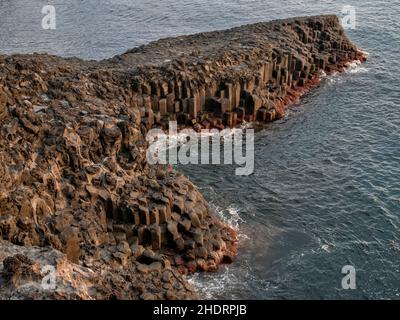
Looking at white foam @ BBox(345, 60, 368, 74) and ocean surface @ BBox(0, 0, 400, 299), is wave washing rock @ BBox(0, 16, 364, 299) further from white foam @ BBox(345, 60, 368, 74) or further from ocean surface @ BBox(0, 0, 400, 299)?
white foam @ BBox(345, 60, 368, 74)

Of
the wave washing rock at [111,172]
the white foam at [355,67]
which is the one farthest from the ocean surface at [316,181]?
the wave washing rock at [111,172]

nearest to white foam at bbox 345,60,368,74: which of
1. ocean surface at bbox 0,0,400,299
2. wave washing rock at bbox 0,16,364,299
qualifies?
ocean surface at bbox 0,0,400,299

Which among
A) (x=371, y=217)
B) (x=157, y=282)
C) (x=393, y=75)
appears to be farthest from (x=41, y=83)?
(x=393, y=75)

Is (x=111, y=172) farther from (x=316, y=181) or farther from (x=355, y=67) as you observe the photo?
(x=355, y=67)

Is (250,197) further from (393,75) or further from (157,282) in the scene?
(393,75)

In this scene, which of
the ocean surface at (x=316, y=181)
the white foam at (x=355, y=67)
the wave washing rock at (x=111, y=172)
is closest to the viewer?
the wave washing rock at (x=111, y=172)

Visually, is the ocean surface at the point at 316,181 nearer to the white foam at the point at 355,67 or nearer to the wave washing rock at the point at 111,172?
the white foam at the point at 355,67

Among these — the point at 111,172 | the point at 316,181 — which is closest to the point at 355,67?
the point at 316,181
